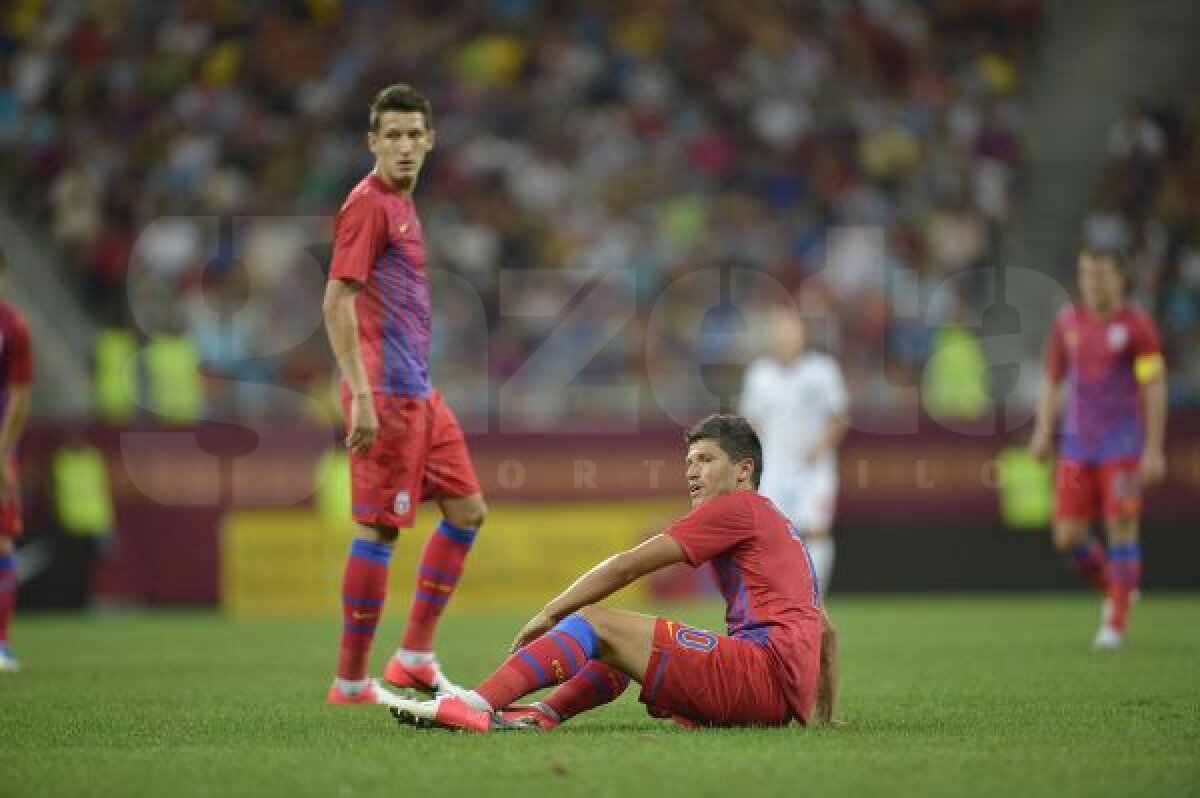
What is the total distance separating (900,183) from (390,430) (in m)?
13.0

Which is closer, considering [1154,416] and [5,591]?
[5,591]

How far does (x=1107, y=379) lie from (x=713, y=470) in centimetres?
556

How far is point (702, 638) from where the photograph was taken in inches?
243

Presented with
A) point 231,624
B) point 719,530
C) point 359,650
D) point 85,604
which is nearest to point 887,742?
point 719,530

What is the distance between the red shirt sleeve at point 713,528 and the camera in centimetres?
618

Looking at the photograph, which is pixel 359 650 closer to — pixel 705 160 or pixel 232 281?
pixel 232 281

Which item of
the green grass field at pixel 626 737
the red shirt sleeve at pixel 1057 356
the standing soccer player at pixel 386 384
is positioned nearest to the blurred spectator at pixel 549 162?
the red shirt sleeve at pixel 1057 356

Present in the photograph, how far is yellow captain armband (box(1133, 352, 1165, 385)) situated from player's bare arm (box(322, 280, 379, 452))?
544cm

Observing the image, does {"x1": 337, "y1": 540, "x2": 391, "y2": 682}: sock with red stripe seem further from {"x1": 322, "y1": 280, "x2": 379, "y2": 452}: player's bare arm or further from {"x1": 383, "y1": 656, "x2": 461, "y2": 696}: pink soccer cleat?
{"x1": 322, "y1": 280, "x2": 379, "y2": 452}: player's bare arm

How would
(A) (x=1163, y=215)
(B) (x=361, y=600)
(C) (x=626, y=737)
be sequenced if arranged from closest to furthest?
1. (C) (x=626, y=737)
2. (B) (x=361, y=600)
3. (A) (x=1163, y=215)

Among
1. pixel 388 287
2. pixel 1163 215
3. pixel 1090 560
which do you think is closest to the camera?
pixel 388 287

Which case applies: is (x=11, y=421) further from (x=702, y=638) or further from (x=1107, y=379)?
(x=1107, y=379)

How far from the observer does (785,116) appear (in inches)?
806

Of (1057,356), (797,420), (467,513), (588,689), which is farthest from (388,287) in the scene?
(797,420)
